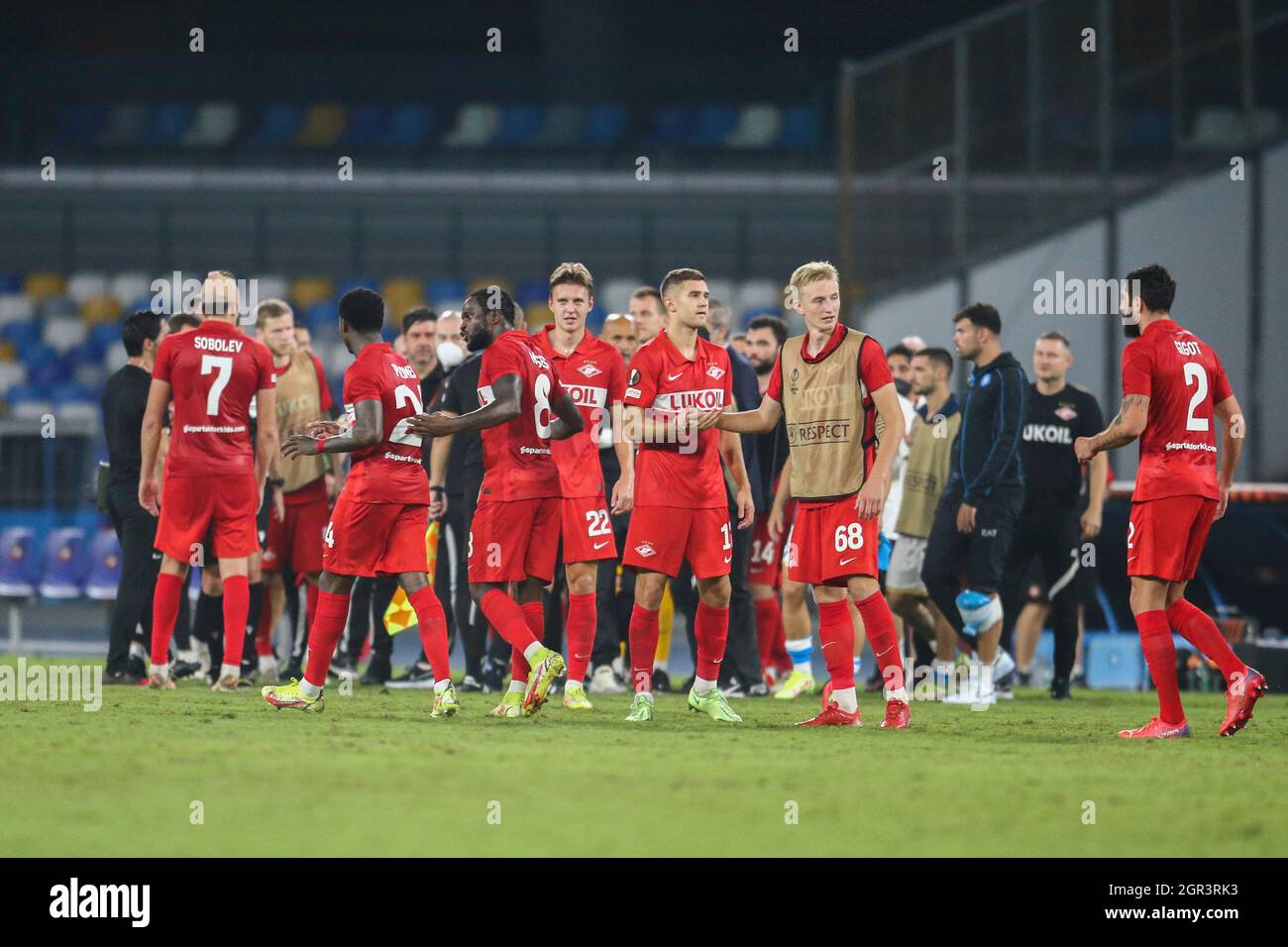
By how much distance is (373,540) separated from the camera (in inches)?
314

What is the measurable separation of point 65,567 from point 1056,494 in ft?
37.8

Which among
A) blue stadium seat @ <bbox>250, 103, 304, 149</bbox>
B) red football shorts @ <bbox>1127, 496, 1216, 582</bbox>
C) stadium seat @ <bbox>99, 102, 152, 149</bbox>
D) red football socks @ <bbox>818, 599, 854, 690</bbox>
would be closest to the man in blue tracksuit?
red football shorts @ <bbox>1127, 496, 1216, 582</bbox>

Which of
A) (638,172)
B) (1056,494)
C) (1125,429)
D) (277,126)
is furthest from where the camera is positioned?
(277,126)

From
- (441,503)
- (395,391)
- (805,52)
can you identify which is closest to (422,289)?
(805,52)

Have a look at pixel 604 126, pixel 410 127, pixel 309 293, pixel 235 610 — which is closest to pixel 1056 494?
pixel 235 610

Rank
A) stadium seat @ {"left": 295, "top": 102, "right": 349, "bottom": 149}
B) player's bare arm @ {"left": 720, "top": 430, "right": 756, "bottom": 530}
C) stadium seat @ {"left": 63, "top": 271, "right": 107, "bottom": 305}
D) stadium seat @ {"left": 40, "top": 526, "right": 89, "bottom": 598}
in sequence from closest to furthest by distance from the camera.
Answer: player's bare arm @ {"left": 720, "top": 430, "right": 756, "bottom": 530} < stadium seat @ {"left": 40, "top": 526, "right": 89, "bottom": 598} < stadium seat @ {"left": 63, "top": 271, "right": 107, "bottom": 305} < stadium seat @ {"left": 295, "top": 102, "right": 349, "bottom": 149}

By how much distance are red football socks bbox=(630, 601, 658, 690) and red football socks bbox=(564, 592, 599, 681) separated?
518 millimetres

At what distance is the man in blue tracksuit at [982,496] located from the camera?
10.2m

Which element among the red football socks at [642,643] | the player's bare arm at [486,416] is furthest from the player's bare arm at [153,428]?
the red football socks at [642,643]

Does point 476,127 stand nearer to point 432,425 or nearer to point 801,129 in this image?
point 801,129

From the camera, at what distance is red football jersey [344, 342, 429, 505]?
7914 mm

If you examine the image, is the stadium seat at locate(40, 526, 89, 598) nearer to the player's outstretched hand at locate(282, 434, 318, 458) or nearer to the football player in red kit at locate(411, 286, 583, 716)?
the football player in red kit at locate(411, 286, 583, 716)

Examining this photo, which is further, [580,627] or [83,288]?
[83,288]
